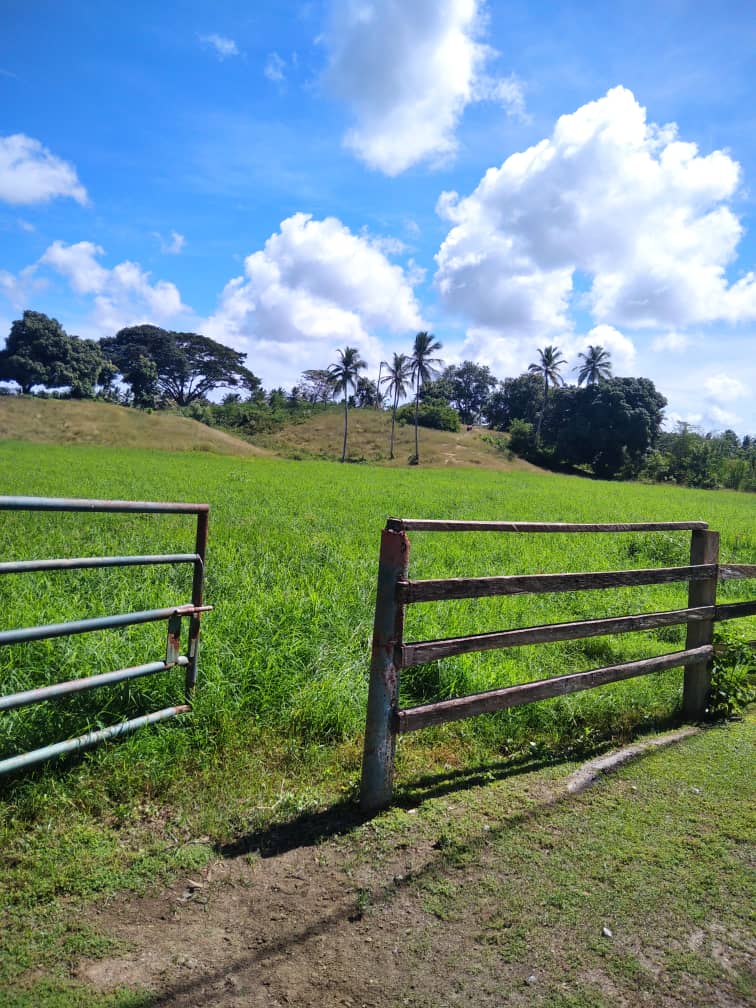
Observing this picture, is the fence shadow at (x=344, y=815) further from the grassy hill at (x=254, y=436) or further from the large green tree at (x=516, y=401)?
the large green tree at (x=516, y=401)

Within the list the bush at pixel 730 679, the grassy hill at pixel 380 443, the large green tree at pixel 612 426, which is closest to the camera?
the bush at pixel 730 679

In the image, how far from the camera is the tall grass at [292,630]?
11.7 ft

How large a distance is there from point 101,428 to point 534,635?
5827 centimetres

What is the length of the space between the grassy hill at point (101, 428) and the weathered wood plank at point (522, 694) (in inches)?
2024

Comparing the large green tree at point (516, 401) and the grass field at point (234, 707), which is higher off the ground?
the large green tree at point (516, 401)

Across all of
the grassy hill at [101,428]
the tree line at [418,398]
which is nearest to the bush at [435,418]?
the tree line at [418,398]

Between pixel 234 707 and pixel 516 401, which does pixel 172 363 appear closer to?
pixel 516 401

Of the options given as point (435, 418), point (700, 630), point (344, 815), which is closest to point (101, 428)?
point (435, 418)

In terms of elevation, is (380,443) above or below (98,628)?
above

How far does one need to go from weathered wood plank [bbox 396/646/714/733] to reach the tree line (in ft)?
199

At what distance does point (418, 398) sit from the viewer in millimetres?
73188

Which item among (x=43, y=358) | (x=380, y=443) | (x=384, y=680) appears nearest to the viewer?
(x=384, y=680)

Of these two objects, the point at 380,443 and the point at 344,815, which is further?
the point at 380,443

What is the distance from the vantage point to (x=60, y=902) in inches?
88.7
